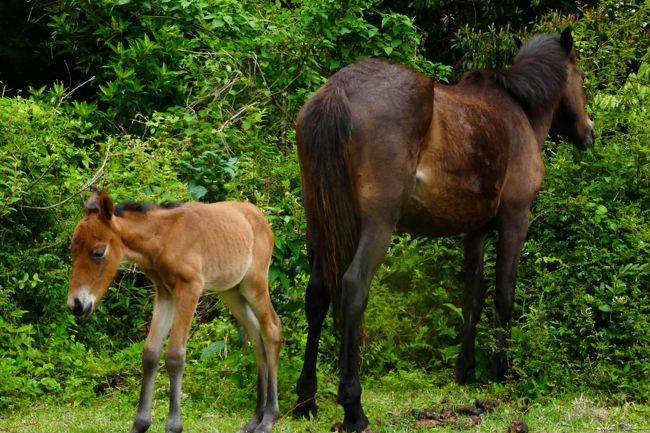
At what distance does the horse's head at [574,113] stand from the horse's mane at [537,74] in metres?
0.22

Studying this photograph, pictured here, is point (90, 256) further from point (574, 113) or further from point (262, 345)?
point (574, 113)

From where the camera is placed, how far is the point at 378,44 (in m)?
10.1

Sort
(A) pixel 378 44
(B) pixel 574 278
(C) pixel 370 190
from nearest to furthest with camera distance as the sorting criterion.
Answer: (C) pixel 370 190 < (B) pixel 574 278 < (A) pixel 378 44

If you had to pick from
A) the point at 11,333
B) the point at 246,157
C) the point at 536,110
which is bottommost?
the point at 11,333

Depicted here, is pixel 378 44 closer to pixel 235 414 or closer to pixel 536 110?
pixel 536 110

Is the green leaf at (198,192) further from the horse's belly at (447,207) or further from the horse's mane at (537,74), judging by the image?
the horse's mane at (537,74)

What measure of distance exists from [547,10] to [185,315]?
873 centimetres

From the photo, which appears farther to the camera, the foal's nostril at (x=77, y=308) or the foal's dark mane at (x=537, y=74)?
the foal's dark mane at (x=537, y=74)

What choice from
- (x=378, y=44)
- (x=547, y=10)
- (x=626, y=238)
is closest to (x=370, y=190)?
(x=626, y=238)

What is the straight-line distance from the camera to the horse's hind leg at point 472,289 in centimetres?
766

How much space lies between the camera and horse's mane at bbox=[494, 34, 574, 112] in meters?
7.64

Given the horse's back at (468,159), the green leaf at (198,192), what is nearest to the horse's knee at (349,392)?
the horse's back at (468,159)

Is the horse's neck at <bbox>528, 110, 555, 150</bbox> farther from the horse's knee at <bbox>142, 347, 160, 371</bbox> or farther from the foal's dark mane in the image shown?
the horse's knee at <bbox>142, 347, 160, 371</bbox>

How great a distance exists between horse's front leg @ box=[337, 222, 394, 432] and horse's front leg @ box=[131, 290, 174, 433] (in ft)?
3.49
